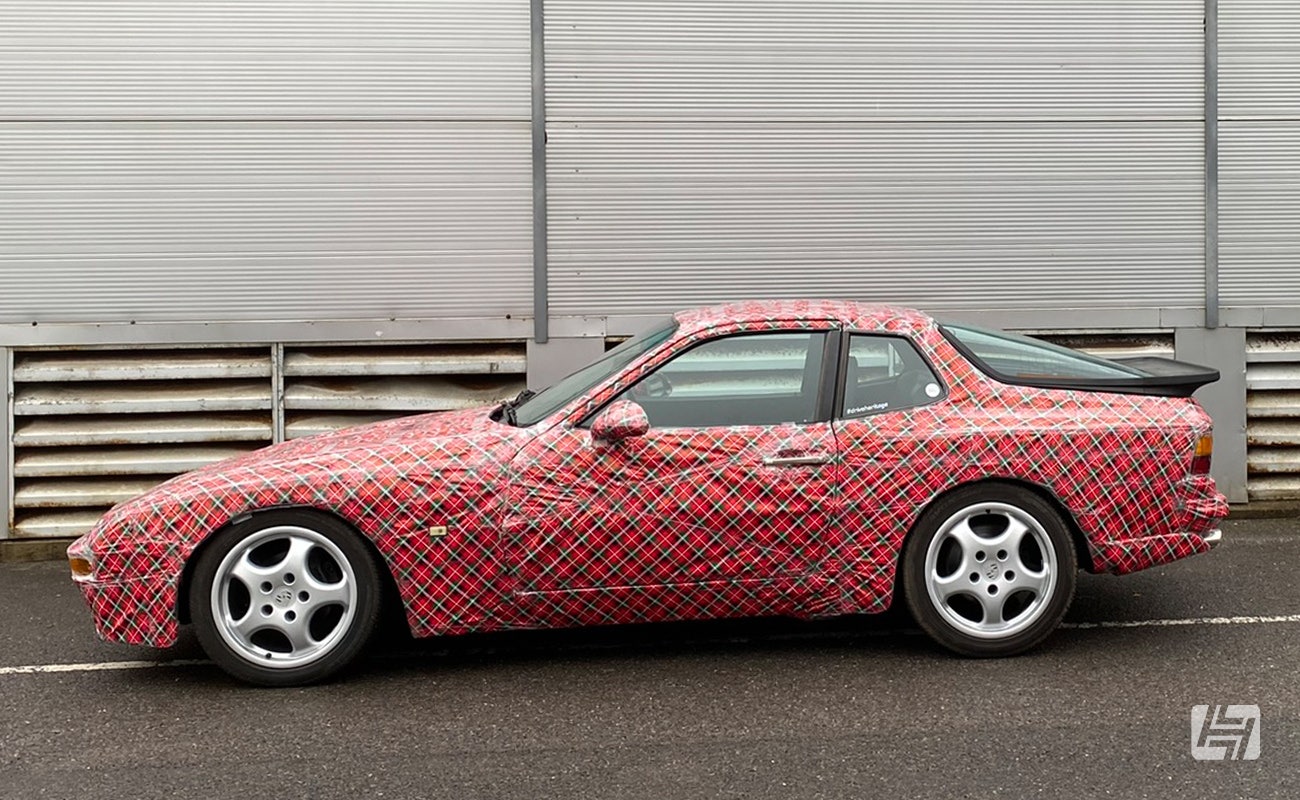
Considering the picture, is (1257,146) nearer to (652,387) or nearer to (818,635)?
(818,635)

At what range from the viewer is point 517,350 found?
27.6ft

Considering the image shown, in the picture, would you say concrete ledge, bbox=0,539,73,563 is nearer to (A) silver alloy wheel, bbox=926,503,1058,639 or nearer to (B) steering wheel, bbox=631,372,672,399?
(B) steering wheel, bbox=631,372,672,399

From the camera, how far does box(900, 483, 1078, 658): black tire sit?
5172 millimetres

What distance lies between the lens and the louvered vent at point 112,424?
8.06 meters

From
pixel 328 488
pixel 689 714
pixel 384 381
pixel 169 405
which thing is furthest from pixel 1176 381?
pixel 169 405

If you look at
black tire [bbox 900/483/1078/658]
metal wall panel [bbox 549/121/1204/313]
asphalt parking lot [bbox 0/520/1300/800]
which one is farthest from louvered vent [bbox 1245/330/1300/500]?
black tire [bbox 900/483/1078/658]

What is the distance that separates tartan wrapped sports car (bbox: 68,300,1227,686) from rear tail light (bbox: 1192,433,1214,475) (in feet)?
0.04

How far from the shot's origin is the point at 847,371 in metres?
5.33

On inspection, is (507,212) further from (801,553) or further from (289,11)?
(801,553)

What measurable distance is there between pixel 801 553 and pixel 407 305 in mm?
3970

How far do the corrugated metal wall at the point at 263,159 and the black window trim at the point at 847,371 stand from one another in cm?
339

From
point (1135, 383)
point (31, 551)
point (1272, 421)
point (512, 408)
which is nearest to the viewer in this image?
point (1135, 383)

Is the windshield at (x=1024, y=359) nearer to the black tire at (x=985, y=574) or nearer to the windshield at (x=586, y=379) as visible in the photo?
the black tire at (x=985, y=574)

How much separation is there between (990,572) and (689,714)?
1.42 metres
